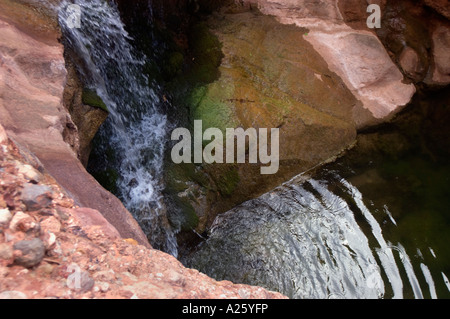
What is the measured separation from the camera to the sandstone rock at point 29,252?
5.65 feet

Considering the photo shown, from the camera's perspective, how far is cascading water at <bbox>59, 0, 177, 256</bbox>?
4273 mm

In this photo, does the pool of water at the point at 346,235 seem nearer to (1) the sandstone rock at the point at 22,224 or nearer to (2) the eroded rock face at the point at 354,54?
(2) the eroded rock face at the point at 354,54

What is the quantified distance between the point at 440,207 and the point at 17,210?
4.37 m

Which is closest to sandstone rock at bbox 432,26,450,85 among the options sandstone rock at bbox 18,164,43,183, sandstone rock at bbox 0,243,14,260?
sandstone rock at bbox 18,164,43,183

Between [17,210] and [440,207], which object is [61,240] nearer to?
[17,210]

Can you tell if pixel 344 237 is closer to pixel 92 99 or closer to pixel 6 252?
pixel 92 99

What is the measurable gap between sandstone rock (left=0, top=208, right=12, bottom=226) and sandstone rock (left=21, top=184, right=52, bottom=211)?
0.52 ft

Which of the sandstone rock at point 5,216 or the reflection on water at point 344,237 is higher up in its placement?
the sandstone rock at point 5,216

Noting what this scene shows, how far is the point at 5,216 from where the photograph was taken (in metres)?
1.82

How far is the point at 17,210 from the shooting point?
195 cm

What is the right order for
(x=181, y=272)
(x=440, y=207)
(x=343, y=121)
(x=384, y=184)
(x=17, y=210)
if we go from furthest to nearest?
(x=343, y=121) < (x=384, y=184) < (x=440, y=207) < (x=181, y=272) < (x=17, y=210)

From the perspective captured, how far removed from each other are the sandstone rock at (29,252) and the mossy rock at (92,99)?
7.73ft

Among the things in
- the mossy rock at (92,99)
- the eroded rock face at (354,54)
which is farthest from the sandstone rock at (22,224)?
the eroded rock face at (354,54)
